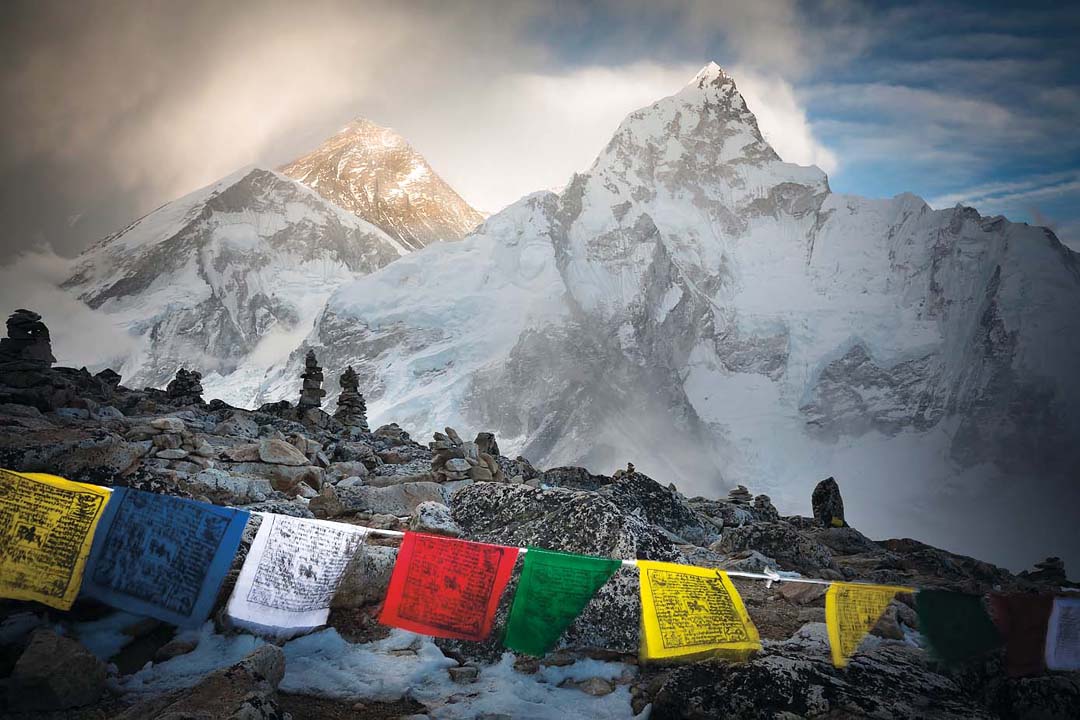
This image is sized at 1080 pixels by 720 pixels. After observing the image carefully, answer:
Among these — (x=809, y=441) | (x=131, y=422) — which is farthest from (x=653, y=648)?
(x=809, y=441)

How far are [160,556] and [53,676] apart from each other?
122cm

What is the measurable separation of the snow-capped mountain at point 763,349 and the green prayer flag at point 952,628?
84.9m

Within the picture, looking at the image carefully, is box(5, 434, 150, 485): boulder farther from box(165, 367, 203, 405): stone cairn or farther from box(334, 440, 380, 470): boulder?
box(165, 367, 203, 405): stone cairn

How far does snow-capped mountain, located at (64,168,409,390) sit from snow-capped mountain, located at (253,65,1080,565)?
22091 mm

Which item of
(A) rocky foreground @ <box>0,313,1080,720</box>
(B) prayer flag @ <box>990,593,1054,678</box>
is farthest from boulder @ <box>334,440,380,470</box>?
(B) prayer flag @ <box>990,593,1054,678</box>

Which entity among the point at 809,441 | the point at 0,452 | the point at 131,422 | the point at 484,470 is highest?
the point at 809,441

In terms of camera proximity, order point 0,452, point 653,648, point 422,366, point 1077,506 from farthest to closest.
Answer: point 422,366
point 1077,506
point 0,452
point 653,648

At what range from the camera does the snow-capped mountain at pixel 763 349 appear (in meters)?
96.8

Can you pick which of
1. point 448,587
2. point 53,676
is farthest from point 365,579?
point 53,676

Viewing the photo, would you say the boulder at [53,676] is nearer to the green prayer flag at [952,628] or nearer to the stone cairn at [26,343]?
the green prayer flag at [952,628]

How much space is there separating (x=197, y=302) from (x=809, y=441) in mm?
132796

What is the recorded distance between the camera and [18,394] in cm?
1609

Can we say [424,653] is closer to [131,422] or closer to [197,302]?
[131,422]

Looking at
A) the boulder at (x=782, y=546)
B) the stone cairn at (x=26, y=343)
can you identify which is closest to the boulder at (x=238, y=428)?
the stone cairn at (x=26, y=343)
